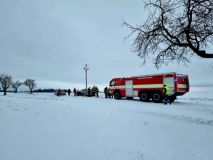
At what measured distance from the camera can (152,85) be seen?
21.6 meters

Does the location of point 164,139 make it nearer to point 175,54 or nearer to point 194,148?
point 194,148

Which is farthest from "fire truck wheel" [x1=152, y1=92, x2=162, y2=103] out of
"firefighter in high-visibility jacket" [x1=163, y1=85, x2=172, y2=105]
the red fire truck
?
"firefighter in high-visibility jacket" [x1=163, y1=85, x2=172, y2=105]

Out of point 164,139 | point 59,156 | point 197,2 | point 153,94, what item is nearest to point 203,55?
point 197,2

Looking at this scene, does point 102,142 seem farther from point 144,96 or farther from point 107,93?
point 107,93

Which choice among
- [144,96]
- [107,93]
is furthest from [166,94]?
[107,93]

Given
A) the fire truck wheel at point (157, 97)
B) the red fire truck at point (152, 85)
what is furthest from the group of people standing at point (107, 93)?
the fire truck wheel at point (157, 97)

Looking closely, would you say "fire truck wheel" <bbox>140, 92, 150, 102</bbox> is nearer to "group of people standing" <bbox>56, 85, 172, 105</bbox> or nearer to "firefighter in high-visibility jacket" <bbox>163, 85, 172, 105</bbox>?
"group of people standing" <bbox>56, 85, 172, 105</bbox>

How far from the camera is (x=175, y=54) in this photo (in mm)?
12234

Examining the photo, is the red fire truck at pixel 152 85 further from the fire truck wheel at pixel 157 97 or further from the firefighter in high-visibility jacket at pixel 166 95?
the firefighter in high-visibility jacket at pixel 166 95

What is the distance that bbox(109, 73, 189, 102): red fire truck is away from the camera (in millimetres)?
20105

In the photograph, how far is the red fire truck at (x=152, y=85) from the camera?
66.0 ft

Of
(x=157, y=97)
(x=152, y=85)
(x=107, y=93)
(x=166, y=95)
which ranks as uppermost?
(x=152, y=85)

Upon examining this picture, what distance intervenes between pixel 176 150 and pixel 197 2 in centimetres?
719

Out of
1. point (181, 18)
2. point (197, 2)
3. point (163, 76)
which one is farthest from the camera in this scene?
point (163, 76)
